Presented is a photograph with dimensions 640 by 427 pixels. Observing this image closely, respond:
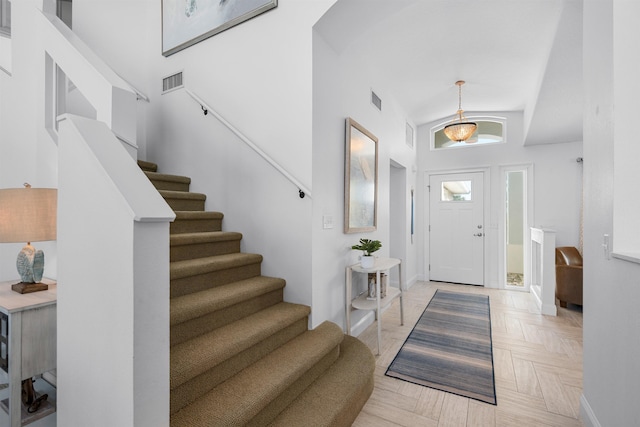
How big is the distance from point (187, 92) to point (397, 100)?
310 centimetres

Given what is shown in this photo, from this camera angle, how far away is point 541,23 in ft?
9.08

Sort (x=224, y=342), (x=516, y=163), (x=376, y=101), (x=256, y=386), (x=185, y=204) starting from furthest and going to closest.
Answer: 1. (x=516, y=163)
2. (x=376, y=101)
3. (x=185, y=204)
4. (x=224, y=342)
5. (x=256, y=386)

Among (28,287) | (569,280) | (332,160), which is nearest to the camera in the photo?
(28,287)

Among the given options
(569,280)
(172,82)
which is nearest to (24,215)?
(172,82)

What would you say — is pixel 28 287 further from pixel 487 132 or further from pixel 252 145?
pixel 487 132

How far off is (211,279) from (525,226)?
5344mm

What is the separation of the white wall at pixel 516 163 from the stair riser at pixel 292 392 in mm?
4309

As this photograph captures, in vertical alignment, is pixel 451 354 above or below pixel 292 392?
below

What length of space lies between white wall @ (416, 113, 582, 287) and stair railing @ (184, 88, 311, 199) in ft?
13.7

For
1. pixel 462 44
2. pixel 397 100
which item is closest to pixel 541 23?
pixel 462 44

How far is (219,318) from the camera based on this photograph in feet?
6.11

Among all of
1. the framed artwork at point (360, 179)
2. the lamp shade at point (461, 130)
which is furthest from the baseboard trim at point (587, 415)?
the lamp shade at point (461, 130)

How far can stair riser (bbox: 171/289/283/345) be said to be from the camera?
5.35ft

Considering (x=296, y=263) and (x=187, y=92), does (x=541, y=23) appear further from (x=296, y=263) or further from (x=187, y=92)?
(x=187, y=92)
